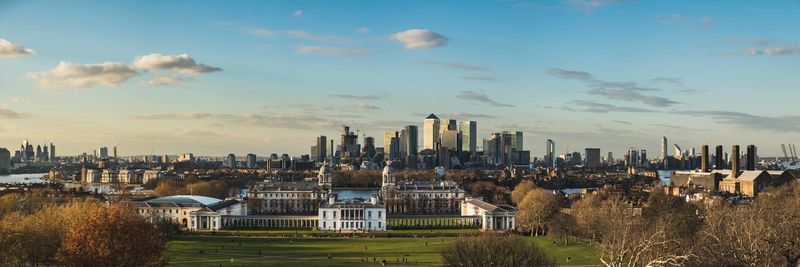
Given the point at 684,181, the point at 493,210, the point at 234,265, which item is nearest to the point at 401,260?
the point at 234,265

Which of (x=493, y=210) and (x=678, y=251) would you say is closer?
(x=678, y=251)

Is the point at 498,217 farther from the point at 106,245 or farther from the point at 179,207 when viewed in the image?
the point at 106,245

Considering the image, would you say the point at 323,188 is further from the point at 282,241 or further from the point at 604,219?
the point at 604,219

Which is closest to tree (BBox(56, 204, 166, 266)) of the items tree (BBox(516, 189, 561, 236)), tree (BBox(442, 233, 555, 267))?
tree (BBox(442, 233, 555, 267))

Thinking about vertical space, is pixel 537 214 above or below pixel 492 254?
below

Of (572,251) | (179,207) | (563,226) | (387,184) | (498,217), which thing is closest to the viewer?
(572,251)

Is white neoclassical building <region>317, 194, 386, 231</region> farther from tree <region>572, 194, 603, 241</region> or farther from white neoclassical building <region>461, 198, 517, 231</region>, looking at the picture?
tree <region>572, 194, 603, 241</region>

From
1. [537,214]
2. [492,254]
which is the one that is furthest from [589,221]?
[492,254]
